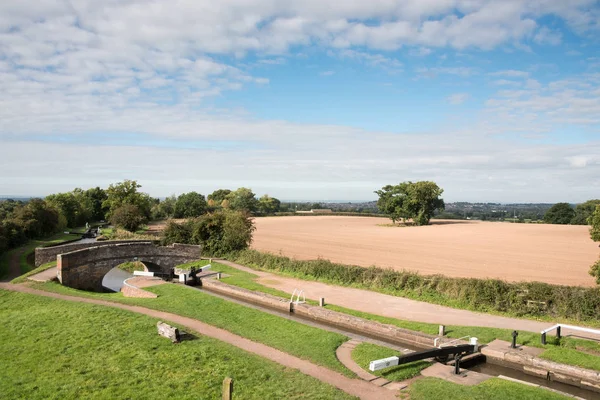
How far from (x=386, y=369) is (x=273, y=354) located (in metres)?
3.67

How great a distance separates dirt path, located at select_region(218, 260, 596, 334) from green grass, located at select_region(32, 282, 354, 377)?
435 cm

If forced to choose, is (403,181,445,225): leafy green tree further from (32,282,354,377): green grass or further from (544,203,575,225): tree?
(32,282,354,377): green grass

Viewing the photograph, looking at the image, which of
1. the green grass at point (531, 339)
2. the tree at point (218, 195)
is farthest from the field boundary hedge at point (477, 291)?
the tree at point (218, 195)

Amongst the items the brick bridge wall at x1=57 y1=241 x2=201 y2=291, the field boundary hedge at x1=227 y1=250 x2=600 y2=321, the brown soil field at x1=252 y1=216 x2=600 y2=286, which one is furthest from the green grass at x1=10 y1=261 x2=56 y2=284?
the brown soil field at x1=252 y1=216 x2=600 y2=286

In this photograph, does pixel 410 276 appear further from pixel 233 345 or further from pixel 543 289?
pixel 233 345

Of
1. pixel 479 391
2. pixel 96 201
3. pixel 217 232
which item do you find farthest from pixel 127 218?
pixel 479 391

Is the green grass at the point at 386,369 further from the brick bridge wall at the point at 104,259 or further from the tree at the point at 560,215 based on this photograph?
the tree at the point at 560,215

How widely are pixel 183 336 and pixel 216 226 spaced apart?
22105 millimetres

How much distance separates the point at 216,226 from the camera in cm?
3712

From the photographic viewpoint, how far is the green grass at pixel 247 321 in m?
14.4

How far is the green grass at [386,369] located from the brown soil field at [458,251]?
16.6 m

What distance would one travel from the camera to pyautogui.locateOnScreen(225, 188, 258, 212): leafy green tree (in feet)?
329

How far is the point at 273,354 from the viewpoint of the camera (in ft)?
46.2

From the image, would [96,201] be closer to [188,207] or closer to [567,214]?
[188,207]
